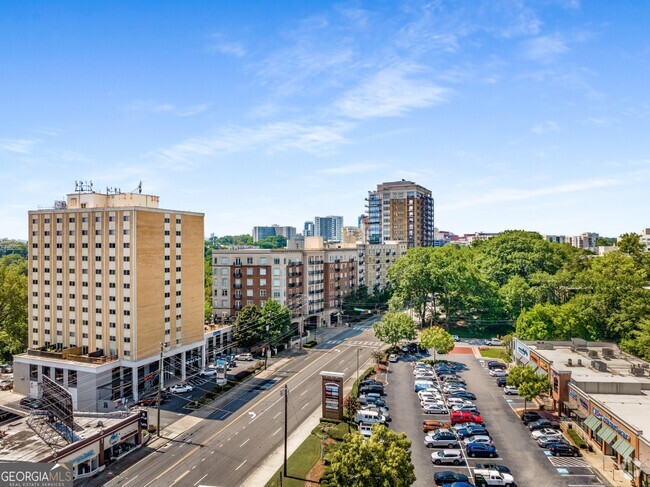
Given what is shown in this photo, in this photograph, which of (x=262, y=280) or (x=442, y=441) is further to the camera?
(x=262, y=280)

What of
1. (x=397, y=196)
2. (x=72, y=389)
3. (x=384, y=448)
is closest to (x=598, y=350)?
(x=384, y=448)

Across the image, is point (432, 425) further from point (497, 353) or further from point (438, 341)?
point (497, 353)

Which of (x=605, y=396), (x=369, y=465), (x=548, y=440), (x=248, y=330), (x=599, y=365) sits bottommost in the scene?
(x=548, y=440)

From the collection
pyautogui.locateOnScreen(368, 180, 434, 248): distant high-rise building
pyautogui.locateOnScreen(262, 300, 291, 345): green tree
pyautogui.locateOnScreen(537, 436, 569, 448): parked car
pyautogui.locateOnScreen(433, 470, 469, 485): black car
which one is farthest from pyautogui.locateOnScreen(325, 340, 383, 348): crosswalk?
pyautogui.locateOnScreen(368, 180, 434, 248): distant high-rise building

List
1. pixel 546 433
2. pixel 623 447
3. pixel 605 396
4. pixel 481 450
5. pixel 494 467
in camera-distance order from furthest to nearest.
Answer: pixel 605 396, pixel 546 433, pixel 481 450, pixel 494 467, pixel 623 447

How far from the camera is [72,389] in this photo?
190 feet

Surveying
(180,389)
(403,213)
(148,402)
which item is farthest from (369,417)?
(403,213)

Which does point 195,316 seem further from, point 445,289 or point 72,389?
point 445,289

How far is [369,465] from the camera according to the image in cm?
3247

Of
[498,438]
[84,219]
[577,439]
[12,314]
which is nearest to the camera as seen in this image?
[577,439]

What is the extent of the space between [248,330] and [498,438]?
146 ft

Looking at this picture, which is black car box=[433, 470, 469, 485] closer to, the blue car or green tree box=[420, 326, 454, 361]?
the blue car

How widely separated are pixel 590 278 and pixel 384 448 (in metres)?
63.8

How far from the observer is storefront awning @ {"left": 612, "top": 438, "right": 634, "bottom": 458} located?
38.2 meters
